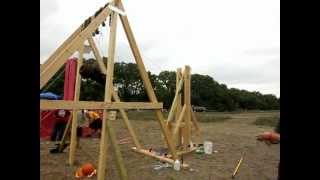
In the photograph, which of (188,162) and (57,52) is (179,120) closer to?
(188,162)

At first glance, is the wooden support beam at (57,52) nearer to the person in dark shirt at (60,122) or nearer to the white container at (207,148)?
the person in dark shirt at (60,122)

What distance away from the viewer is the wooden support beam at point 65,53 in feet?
12.9

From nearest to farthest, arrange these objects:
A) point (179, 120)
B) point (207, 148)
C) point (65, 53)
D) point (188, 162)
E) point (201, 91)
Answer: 1. point (65, 53)
2. point (188, 162)
3. point (179, 120)
4. point (207, 148)
5. point (201, 91)

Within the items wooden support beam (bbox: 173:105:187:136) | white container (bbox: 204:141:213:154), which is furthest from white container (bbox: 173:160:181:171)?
white container (bbox: 204:141:213:154)

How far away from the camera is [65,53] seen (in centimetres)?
429

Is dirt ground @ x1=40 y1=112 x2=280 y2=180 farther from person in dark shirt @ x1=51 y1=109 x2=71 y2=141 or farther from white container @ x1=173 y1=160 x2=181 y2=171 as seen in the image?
person in dark shirt @ x1=51 y1=109 x2=71 y2=141

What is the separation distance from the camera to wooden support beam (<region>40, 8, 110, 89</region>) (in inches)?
154

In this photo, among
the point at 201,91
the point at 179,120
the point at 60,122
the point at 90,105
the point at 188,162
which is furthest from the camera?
the point at 201,91

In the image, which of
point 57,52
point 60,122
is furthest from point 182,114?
point 57,52

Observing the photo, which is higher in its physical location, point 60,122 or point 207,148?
point 60,122
